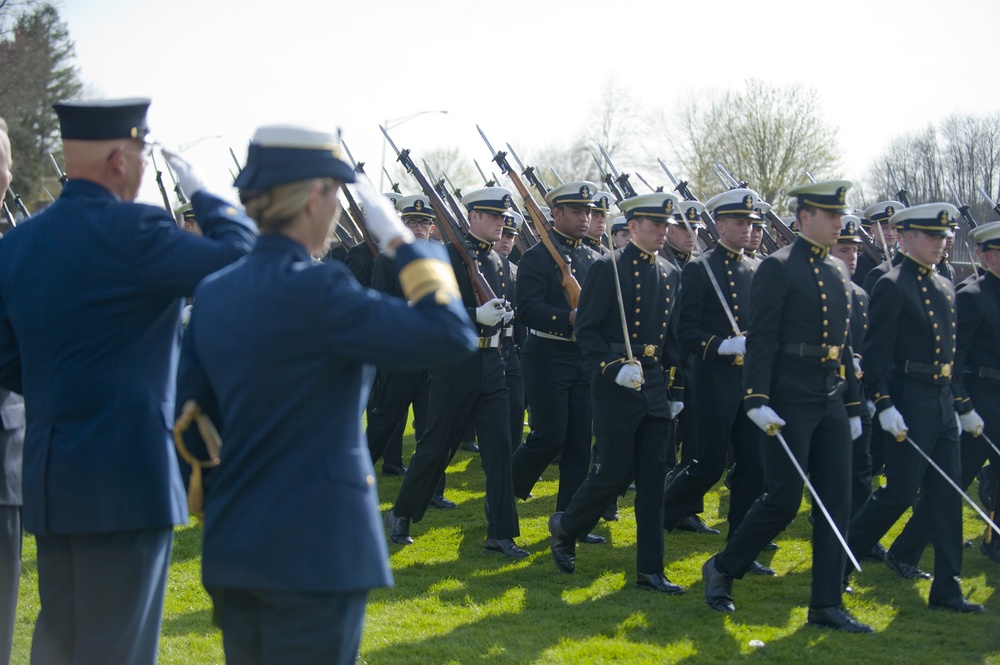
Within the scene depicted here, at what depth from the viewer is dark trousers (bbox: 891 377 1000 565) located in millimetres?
6535

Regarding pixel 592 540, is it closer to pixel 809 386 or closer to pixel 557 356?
pixel 557 356

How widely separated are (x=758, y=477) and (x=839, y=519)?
144 centimetres

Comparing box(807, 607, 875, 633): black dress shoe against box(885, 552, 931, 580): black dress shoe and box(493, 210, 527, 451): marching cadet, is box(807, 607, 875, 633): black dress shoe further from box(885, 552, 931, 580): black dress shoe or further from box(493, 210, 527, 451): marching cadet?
box(493, 210, 527, 451): marching cadet

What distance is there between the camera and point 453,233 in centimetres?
774

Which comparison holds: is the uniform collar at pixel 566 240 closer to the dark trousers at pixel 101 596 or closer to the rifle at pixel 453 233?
the rifle at pixel 453 233

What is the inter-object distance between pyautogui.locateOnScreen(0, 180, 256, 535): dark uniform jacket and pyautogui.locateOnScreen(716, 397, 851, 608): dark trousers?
3.18 m

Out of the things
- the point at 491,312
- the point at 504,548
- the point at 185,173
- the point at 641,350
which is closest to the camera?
the point at 185,173

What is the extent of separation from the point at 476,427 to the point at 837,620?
99.3 inches

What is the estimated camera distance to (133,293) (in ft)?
10.7

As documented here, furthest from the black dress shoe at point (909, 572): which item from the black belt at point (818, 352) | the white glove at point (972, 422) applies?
the black belt at point (818, 352)

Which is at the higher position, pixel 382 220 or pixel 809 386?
pixel 382 220

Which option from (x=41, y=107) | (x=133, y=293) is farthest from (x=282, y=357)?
(x=41, y=107)

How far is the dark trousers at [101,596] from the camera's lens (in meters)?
3.21

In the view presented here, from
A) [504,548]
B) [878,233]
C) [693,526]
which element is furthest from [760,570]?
[878,233]
